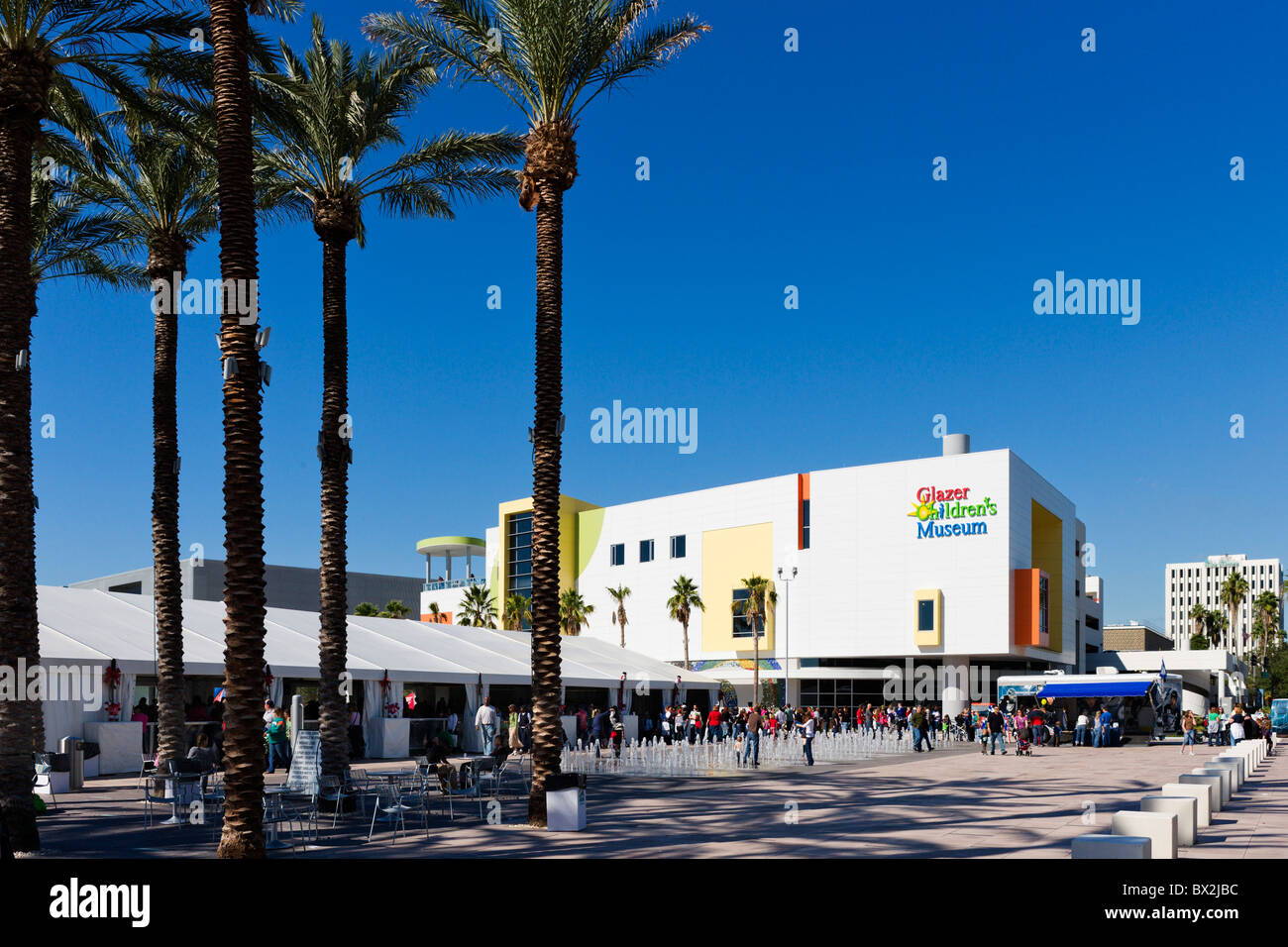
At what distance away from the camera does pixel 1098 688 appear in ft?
162

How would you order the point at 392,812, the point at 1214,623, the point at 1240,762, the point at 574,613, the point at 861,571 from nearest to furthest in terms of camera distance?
the point at 392,812 → the point at 1240,762 → the point at 861,571 → the point at 574,613 → the point at 1214,623

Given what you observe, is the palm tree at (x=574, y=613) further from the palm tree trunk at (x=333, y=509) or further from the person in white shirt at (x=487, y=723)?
the palm tree trunk at (x=333, y=509)

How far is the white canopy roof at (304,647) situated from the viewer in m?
29.3

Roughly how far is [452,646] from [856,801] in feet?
76.1

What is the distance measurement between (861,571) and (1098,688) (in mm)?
24726

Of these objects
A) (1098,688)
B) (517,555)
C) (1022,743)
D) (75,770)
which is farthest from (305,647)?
(517,555)

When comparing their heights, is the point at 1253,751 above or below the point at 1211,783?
below

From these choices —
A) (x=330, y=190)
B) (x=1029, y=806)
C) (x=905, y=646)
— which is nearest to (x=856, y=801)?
(x=1029, y=806)

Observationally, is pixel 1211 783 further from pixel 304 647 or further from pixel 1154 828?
pixel 304 647

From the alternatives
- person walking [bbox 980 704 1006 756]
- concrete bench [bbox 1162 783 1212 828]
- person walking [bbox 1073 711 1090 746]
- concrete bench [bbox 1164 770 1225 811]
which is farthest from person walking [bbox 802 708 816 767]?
concrete bench [bbox 1162 783 1212 828]

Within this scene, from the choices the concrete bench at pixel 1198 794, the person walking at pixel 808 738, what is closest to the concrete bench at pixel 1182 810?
the concrete bench at pixel 1198 794

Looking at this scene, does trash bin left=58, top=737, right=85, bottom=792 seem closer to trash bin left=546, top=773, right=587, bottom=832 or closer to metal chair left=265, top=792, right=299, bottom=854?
metal chair left=265, top=792, right=299, bottom=854

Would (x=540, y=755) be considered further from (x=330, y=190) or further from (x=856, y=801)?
(x=330, y=190)
